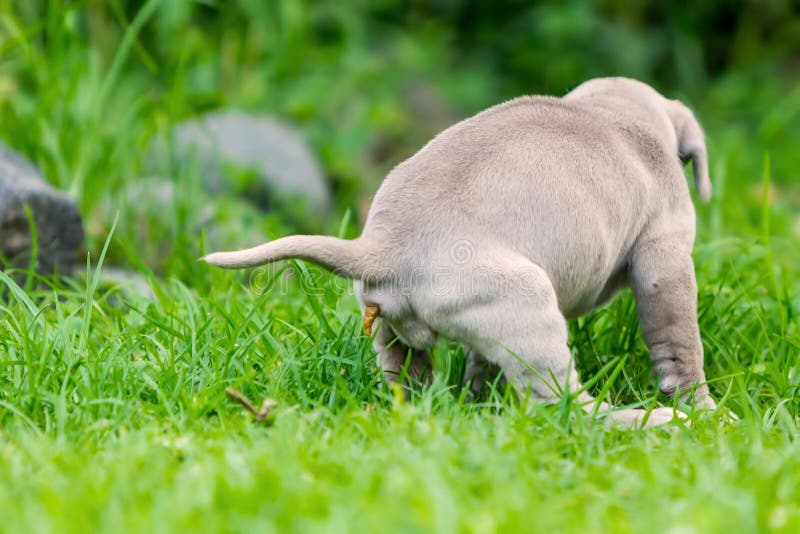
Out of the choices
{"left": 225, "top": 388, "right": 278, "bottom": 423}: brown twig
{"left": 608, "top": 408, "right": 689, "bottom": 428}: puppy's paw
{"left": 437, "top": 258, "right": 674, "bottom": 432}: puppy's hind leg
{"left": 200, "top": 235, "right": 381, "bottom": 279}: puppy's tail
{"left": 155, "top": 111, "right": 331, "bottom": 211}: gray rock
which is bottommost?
{"left": 155, "top": 111, "right": 331, "bottom": 211}: gray rock

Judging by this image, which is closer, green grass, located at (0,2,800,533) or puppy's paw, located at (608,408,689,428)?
green grass, located at (0,2,800,533)

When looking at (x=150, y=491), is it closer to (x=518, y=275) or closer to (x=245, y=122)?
(x=518, y=275)

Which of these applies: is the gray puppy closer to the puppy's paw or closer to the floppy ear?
the puppy's paw

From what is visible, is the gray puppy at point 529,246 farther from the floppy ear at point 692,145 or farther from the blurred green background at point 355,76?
the blurred green background at point 355,76

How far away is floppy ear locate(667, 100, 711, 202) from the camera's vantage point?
3525 millimetres

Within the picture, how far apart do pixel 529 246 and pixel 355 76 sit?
5.16 metres

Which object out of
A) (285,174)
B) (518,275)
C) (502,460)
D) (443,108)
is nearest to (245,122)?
(285,174)

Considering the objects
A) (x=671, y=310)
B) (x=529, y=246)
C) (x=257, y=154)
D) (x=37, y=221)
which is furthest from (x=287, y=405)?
(x=257, y=154)

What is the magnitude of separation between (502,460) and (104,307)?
6.38ft

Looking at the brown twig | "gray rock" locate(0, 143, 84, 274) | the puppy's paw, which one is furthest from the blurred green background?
the puppy's paw

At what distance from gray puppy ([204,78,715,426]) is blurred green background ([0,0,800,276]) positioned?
1704mm

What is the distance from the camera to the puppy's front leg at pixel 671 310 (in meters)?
3.16

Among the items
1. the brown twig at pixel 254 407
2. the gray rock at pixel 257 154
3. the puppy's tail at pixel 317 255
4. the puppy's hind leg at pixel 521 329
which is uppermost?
the puppy's tail at pixel 317 255

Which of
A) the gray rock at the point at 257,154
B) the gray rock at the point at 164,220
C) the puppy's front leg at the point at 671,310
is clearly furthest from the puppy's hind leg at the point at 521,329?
the gray rock at the point at 257,154
